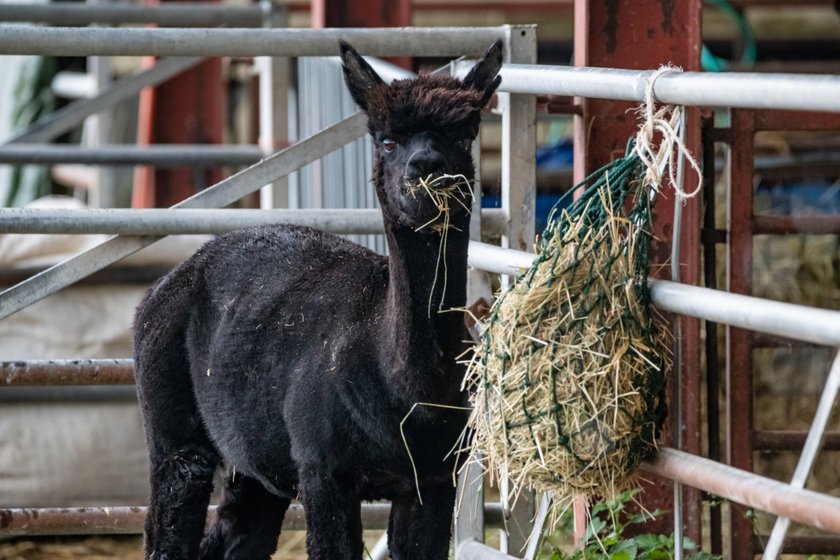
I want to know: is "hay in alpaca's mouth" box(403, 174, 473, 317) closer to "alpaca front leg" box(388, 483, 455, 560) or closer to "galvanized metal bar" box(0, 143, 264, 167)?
"alpaca front leg" box(388, 483, 455, 560)

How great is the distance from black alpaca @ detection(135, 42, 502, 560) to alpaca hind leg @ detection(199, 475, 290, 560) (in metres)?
0.01

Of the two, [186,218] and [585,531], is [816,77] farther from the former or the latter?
[186,218]

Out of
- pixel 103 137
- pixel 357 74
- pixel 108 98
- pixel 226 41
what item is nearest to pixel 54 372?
pixel 226 41

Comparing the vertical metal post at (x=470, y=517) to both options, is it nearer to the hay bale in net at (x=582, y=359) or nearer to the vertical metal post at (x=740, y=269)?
the vertical metal post at (x=740, y=269)

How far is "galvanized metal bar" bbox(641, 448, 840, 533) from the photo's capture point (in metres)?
2.51

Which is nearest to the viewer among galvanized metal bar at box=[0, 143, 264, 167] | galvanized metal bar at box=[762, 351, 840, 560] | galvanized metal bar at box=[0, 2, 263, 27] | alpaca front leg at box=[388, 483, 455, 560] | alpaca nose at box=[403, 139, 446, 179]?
galvanized metal bar at box=[762, 351, 840, 560]

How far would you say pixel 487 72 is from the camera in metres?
3.77

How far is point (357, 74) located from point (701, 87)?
108 centimetres

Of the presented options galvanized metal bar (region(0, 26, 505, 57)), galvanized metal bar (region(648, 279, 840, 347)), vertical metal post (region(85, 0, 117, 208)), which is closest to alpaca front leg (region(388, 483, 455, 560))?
galvanized metal bar (region(648, 279, 840, 347))

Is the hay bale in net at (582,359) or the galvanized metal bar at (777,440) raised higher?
the hay bale in net at (582,359)

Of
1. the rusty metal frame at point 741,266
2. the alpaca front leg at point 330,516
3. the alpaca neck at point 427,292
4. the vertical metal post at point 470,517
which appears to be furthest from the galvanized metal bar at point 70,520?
the alpaca neck at point 427,292

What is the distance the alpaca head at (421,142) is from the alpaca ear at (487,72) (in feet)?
0.12

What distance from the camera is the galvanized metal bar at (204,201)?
4.39 m

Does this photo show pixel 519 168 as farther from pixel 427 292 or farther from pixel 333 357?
pixel 333 357
